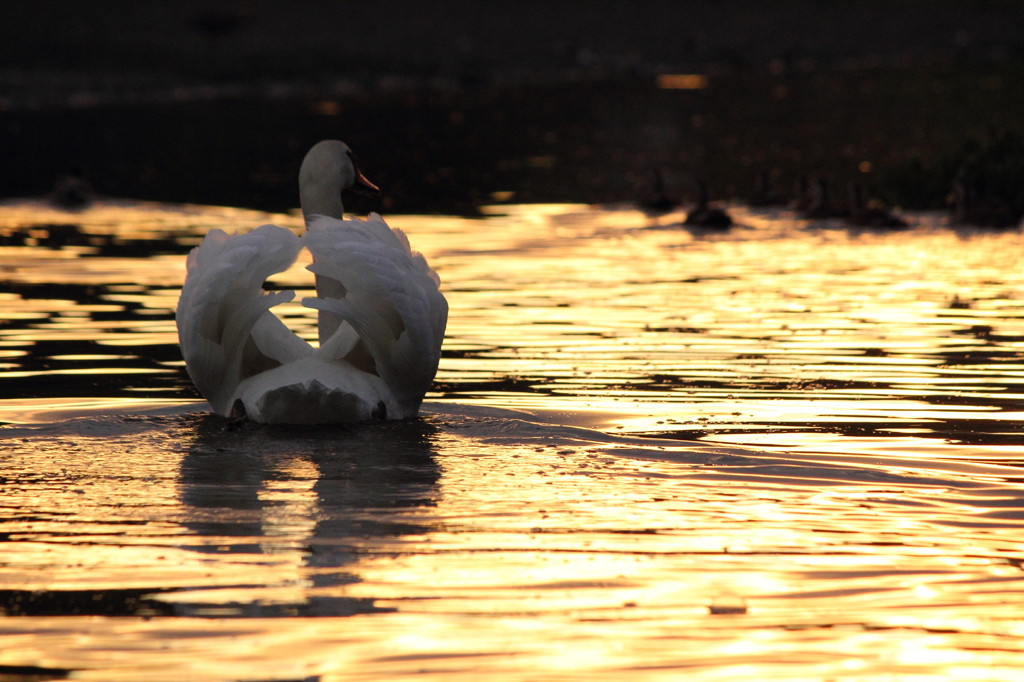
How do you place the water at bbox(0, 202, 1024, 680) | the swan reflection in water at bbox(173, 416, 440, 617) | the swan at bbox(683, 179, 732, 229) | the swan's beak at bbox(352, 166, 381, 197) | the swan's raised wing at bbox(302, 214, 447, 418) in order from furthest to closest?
the swan at bbox(683, 179, 732, 229)
the swan's beak at bbox(352, 166, 381, 197)
the swan's raised wing at bbox(302, 214, 447, 418)
the swan reflection in water at bbox(173, 416, 440, 617)
the water at bbox(0, 202, 1024, 680)

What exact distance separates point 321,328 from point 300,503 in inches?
93.1

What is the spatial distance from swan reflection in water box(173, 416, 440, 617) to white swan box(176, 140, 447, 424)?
0.20 metres

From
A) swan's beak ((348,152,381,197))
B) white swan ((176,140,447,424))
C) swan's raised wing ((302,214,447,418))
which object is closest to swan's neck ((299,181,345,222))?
swan's beak ((348,152,381,197))

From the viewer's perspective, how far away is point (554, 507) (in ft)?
26.6

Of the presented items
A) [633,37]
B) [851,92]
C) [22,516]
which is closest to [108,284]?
[22,516]

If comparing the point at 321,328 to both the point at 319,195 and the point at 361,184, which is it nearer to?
the point at 319,195

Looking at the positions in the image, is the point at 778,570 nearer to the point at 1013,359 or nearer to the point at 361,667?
the point at 361,667

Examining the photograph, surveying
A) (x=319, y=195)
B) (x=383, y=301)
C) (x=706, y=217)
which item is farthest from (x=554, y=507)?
(x=706, y=217)

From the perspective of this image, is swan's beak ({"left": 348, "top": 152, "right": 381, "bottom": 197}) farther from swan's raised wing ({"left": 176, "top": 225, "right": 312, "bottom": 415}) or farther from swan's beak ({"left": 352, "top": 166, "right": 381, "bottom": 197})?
swan's raised wing ({"left": 176, "top": 225, "right": 312, "bottom": 415})

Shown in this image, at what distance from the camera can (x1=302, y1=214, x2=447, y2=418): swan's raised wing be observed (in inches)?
→ 370

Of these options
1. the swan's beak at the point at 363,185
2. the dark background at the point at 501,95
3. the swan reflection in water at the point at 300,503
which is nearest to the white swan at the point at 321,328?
the swan reflection in water at the point at 300,503

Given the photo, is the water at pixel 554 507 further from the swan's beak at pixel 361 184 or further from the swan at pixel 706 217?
the swan at pixel 706 217

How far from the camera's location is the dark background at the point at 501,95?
33.6 m

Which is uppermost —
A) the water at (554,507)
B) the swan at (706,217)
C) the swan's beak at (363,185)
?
the swan's beak at (363,185)
